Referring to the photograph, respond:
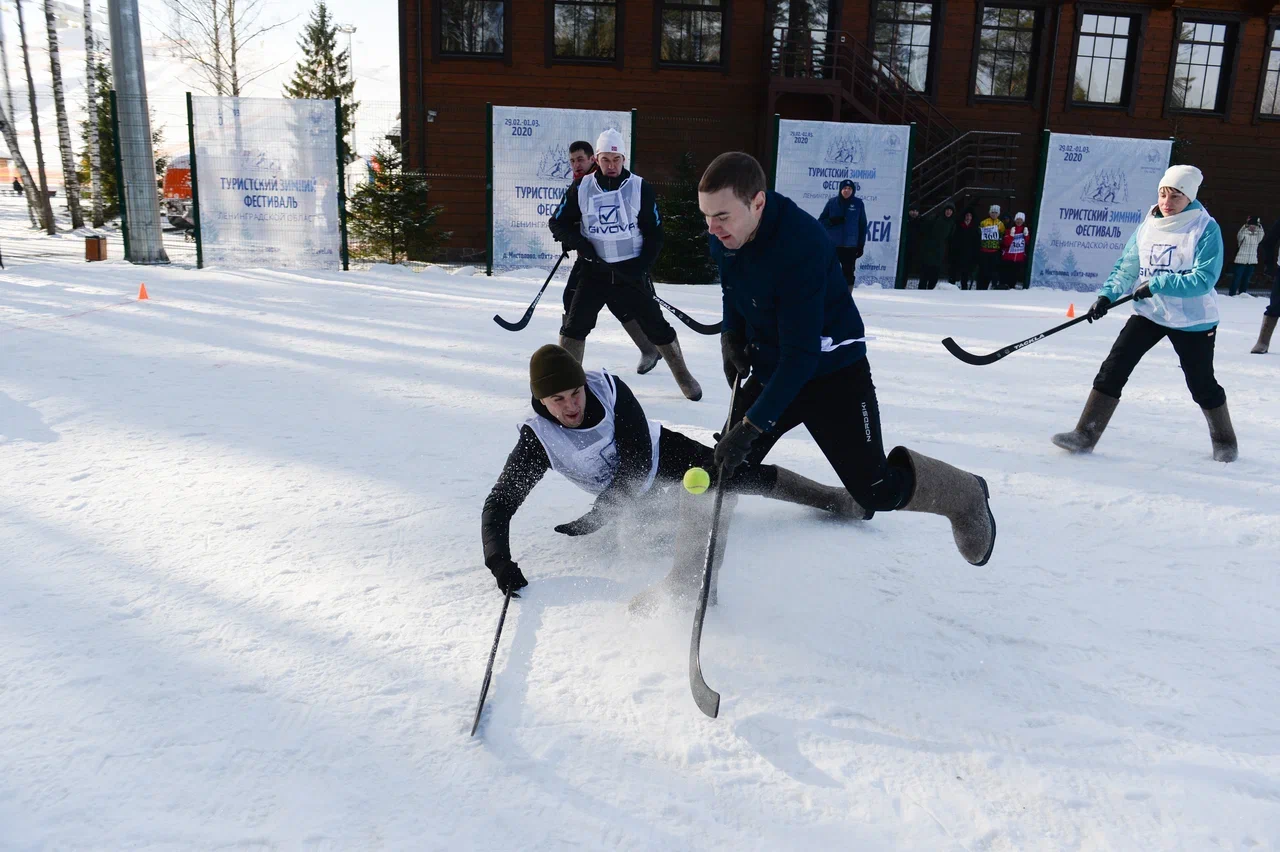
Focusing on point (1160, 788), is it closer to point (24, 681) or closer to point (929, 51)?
point (24, 681)

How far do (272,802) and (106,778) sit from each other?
0.40 m

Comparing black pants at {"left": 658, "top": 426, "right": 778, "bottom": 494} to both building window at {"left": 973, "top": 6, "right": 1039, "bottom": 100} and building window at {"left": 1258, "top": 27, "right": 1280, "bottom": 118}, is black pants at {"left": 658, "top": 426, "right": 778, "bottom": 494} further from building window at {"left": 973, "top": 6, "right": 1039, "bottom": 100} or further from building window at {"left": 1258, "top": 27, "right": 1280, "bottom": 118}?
building window at {"left": 1258, "top": 27, "right": 1280, "bottom": 118}

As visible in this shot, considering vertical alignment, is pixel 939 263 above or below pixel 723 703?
above

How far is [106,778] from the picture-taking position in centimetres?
206

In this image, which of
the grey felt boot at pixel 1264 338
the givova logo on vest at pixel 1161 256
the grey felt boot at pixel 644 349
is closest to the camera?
the givova logo on vest at pixel 1161 256

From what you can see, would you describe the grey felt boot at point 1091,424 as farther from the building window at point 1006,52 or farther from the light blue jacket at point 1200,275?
the building window at point 1006,52

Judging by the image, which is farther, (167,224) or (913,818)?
(167,224)

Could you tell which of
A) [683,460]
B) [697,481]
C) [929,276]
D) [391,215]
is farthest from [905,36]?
[697,481]

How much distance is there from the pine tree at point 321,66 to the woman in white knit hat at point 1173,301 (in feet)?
107

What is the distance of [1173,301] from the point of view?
474 centimetres

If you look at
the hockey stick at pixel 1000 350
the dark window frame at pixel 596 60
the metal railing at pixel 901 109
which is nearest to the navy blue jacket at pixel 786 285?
the hockey stick at pixel 1000 350

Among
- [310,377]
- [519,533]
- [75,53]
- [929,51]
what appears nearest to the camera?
[519,533]

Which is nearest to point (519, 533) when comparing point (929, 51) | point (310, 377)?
point (310, 377)

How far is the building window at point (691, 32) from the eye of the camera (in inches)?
679
